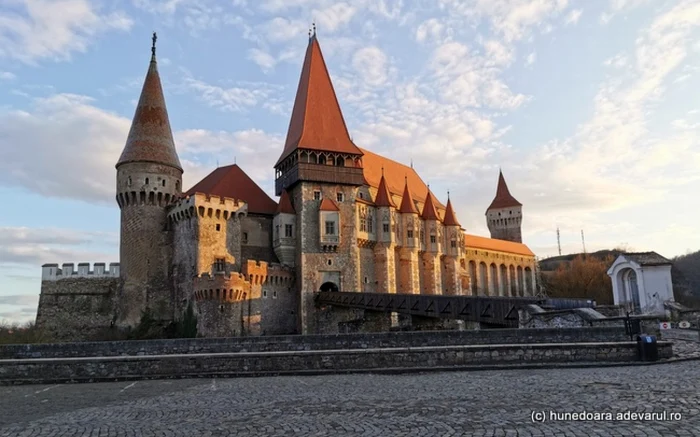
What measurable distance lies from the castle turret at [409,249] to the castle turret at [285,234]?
922 cm

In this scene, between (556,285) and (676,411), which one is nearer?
(676,411)

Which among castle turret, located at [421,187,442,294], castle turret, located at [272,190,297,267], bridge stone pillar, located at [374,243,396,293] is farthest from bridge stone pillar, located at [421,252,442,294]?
castle turret, located at [272,190,297,267]

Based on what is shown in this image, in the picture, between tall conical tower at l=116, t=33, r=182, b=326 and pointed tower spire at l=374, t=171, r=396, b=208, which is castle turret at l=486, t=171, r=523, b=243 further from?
tall conical tower at l=116, t=33, r=182, b=326

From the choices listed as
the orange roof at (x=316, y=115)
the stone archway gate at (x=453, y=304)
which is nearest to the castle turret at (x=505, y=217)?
the orange roof at (x=316, y=115)

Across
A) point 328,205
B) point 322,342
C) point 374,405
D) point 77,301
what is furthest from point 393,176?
point 374,405

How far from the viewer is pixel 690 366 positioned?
10.3 m

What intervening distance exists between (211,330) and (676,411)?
2766 cm

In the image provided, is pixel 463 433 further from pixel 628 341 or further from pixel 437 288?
pixel 437 288

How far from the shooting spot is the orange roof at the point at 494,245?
189ft

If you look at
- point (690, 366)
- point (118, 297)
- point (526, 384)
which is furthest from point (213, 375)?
point (118, 297)

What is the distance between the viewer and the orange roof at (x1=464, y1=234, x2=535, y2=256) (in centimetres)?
5759

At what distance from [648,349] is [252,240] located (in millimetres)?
29684

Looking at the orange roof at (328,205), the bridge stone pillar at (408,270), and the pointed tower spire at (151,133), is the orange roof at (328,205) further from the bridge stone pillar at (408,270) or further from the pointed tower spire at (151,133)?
the pointed tower spire at (151,133)

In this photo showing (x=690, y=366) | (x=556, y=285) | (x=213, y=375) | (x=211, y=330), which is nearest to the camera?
(x=690, y=366)
